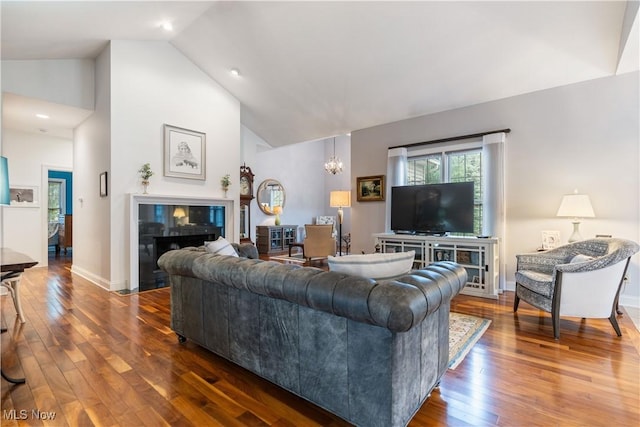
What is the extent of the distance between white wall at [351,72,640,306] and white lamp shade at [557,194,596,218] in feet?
1.32

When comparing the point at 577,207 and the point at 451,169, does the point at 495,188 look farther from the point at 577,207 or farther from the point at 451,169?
the point at 577,207

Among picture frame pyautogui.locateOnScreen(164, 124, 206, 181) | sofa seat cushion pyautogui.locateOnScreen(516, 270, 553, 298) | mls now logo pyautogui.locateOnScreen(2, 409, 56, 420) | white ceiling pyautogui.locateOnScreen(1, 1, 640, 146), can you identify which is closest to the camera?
mls now logo pyautogui.locateOnScreen(2, 409, 56, 420)

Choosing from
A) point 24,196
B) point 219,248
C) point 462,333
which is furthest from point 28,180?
point 462,333

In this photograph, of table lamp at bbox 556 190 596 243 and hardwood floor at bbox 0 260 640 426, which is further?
table lamp at bbox 556 190 596 243

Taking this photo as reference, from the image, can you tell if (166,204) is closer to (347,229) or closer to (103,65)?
(103,65)

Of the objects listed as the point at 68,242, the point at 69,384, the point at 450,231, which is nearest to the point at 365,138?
the point at 450,231

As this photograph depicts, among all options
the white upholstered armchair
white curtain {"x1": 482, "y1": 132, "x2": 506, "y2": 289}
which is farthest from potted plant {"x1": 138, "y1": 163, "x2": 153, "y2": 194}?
the white upholstered armchair

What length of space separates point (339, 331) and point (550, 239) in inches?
144

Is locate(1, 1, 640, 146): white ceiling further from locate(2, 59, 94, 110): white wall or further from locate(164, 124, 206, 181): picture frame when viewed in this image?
locate(164, 124, 206, 181): picture frame

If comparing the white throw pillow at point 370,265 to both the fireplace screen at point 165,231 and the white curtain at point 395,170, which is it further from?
the fireplace screen at point 165,231

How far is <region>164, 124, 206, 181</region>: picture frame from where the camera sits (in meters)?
4.73

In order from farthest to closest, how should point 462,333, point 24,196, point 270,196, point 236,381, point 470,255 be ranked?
point 270,196 < point 24,196 < point 470,255 < point 462,333 < point 236,381

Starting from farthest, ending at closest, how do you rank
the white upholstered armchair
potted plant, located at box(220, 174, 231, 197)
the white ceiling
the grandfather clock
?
the grandfather clock
potted plant, located at box(220, 174, 231, 197)
the white ceiling
the white upholstered armchair

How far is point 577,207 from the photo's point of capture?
3.39 m
